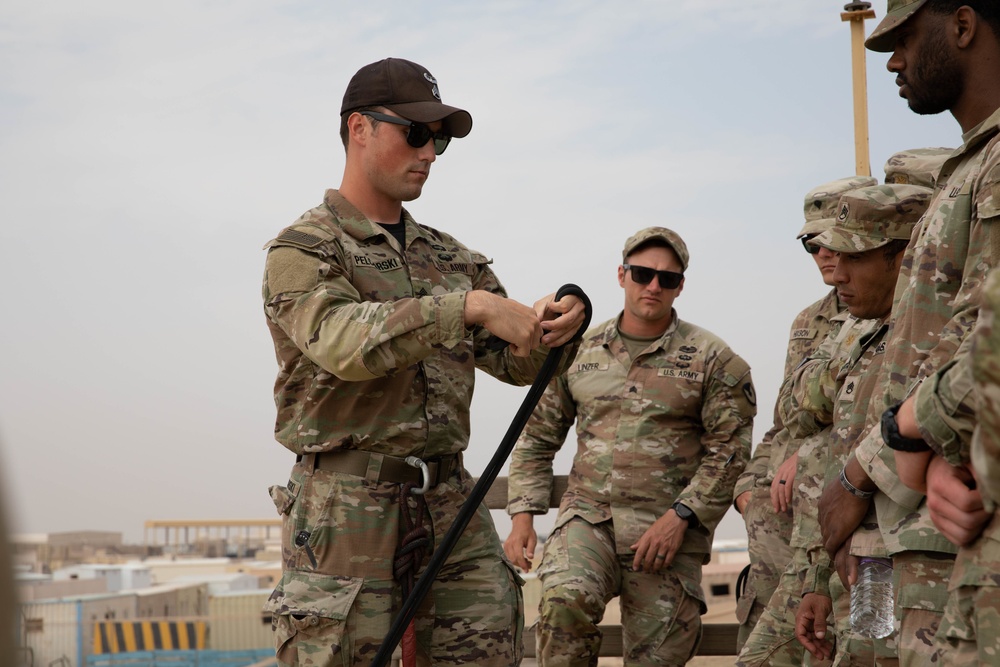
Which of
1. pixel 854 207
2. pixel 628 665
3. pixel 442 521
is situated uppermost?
pixel 854 207

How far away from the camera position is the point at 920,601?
92.4 inches

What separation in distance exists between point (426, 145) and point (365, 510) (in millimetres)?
1208

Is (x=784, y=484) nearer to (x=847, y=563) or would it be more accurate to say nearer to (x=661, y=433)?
(x=661, y=433)

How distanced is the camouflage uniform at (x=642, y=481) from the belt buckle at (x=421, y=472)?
2.04 meters

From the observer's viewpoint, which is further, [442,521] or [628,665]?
[628,665]

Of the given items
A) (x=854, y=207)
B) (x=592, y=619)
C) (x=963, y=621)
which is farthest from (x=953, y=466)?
(x=592, y=619)

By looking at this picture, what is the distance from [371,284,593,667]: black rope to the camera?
3.17 metres

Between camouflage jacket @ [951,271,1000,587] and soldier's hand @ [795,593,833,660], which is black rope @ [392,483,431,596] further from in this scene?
camouflage jacket @ [951,271,1000,587]

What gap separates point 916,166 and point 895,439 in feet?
8.64

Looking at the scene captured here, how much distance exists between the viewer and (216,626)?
42.4m

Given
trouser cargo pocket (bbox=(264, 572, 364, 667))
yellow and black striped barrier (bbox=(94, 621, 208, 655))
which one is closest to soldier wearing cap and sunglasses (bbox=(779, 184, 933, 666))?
trouser cargo pocket (bbox=(264, 572, 364, 667))

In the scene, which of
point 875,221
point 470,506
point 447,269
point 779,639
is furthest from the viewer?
point 779,639

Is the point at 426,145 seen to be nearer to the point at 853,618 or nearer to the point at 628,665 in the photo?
the point at 853,618

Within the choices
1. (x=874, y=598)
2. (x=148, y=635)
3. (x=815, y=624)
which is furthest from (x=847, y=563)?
(x=148, y=635)
